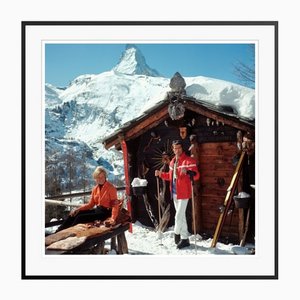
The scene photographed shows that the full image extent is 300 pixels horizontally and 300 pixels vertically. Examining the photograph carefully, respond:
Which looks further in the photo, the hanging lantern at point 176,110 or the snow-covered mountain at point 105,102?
the hanging lantern at point 176,110

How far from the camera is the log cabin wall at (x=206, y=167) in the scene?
405 centimetres

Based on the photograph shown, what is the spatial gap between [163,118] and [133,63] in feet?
2.11

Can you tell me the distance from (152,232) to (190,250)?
0.46m

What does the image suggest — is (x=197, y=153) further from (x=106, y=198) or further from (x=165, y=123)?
(x=106, y=198)

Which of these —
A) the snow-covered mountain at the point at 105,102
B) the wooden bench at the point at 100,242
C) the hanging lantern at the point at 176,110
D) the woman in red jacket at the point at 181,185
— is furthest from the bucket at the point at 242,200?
the wooden bench at the point at 100,242

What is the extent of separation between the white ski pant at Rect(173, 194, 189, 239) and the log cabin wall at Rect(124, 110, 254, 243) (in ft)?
0.32

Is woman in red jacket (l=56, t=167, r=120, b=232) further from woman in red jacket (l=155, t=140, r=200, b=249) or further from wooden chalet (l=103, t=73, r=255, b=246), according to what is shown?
woman in red jacket (l=155, t=140, r=200, b=249)

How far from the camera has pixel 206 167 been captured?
412 centimetres

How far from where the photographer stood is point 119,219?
412 cm

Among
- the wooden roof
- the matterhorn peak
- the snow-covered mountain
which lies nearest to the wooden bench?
the snow-covered mountain

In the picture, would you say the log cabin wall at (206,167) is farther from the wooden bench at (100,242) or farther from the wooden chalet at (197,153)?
the wooden bench at (100,242)

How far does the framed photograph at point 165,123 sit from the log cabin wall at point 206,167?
0.4 inches
